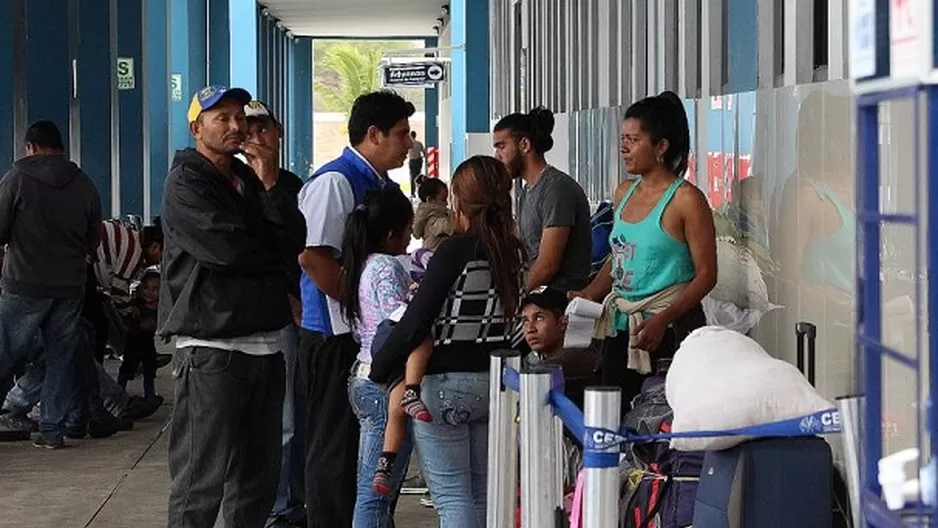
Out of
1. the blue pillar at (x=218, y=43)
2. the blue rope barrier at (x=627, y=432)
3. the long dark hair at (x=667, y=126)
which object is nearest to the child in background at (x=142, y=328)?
the long dark hair at (x=667, y=126)

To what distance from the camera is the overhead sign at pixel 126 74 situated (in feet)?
62.7

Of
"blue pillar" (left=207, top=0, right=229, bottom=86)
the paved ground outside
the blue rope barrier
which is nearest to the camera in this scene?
the blue rope barrier

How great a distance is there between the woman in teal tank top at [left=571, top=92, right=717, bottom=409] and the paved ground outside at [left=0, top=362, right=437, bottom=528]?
216cm

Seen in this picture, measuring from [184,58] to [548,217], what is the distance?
1921cm

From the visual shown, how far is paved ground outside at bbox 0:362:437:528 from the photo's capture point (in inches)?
336

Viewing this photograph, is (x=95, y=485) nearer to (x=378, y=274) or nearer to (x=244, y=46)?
(x=378, y=274)

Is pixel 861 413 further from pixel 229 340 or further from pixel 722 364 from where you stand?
pixel 229 340

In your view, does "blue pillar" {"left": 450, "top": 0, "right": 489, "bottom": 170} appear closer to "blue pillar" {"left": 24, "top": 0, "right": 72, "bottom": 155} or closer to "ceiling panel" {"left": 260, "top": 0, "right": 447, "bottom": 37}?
"ceiling panel" {"left": 260, "top": 0, "right": 447, "bottom": 37}

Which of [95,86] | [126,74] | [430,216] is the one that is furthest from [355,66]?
A: [430,216]

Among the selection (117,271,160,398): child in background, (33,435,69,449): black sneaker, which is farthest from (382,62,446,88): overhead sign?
(33,435,69,449): black sneaker

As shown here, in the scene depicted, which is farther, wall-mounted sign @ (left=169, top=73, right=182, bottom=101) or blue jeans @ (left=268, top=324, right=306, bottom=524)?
wall-mounted sign @ (left=169, top=73, right=182, bottom=101)

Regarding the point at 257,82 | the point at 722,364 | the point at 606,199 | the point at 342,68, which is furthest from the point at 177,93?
the point at 342,68

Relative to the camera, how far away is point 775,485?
3793mm

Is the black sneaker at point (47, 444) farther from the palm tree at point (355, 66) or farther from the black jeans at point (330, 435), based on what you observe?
the palm tree at point (355, 66)
